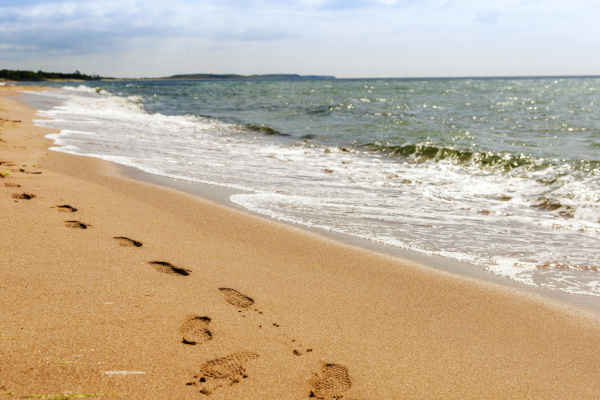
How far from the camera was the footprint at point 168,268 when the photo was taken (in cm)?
270

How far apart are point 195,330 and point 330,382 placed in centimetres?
71

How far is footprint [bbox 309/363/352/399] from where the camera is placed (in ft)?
5.78

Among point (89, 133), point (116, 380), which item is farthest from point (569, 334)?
point (89, 133)

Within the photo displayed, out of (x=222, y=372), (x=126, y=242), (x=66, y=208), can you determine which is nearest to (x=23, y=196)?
(x=66, y=208)

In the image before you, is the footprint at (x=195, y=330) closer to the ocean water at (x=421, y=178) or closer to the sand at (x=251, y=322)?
the sand at (x=251, y=322)

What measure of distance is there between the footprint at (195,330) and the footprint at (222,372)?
0.58 ft

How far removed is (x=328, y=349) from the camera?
2.06 metres

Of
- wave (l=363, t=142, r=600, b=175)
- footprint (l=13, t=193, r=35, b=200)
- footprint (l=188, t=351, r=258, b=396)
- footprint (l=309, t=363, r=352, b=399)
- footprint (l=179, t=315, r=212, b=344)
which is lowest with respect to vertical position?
footprint (l=309, t=363, r=352, b=399)

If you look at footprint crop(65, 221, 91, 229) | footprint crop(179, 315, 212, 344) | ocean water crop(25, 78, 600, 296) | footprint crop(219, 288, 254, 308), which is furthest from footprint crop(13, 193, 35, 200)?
footprint crop(179, 315, 212, 344)

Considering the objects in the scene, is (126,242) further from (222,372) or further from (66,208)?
(222,372)

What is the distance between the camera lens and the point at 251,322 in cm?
221

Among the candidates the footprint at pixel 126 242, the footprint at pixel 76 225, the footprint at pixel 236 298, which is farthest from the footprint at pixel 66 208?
the footprint at pixel 236 298

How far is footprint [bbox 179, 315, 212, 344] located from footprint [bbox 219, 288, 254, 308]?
247mm

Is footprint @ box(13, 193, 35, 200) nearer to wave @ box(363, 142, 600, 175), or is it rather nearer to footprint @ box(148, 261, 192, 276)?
footprint @ box(148, 261, 192, 276)
